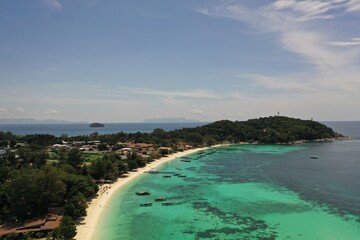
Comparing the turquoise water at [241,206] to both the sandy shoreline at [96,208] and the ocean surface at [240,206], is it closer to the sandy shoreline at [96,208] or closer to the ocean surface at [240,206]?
the ocean surface at [240,206]

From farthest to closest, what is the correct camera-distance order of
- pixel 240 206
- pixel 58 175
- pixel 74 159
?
pixel 74 159
pixel 240 206
pixel 58 175

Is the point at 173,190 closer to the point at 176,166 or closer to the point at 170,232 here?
the point at 170,232

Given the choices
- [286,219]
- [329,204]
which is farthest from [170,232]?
[329,204]

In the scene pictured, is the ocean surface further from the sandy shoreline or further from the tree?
the tree

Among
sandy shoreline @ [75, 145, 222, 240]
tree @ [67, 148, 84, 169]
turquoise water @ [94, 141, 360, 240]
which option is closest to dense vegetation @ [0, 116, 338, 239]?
tree @ [67, 148, 84, 169]

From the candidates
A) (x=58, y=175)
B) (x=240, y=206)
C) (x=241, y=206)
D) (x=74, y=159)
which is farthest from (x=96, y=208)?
(x=74, y=159)

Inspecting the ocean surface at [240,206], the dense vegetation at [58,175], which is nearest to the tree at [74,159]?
the dense vegetation at [58,175]

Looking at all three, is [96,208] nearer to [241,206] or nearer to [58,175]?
[58,175]

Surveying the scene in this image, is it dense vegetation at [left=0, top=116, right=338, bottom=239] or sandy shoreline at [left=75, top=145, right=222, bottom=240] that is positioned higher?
dense vegetation at [left=0, top=116, right=338, bottom=239]
